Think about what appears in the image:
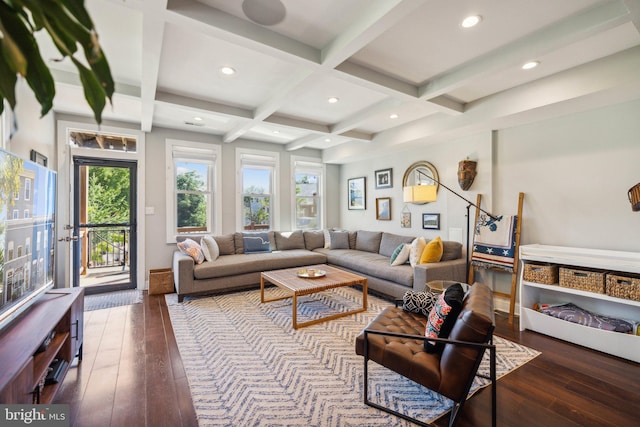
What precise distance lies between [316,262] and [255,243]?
1.11m

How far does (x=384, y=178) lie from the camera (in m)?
5.40

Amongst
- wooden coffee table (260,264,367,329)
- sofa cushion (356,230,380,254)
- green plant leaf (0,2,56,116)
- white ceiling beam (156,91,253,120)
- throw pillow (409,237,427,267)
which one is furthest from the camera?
sofa cushion (356,230,380,254)

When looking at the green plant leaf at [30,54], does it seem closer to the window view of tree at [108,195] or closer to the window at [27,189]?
the window at [27,189]

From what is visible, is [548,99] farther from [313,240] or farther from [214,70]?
[313,240]

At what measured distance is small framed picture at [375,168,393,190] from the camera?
5270mm

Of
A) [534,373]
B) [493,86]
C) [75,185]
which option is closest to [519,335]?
[534,373]

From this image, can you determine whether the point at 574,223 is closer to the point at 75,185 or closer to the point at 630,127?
the point at 630,127

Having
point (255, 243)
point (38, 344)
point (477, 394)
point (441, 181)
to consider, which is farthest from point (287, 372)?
point (441, 181)

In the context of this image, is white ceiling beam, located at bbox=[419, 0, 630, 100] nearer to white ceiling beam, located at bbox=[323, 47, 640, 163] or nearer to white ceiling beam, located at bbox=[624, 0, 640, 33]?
white ceiling beam, located at bbox=[624, 0, 640, 33]

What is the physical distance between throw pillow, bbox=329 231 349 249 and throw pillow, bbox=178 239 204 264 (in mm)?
2393

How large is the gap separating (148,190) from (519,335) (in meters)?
5.23

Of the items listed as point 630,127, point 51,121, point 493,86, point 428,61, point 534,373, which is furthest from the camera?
point 51,121

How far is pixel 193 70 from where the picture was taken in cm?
276

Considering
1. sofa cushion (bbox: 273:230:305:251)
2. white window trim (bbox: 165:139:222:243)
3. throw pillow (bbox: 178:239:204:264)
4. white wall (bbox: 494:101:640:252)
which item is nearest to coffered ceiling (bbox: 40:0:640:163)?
white wall (bbox: 494:101:640:252)
